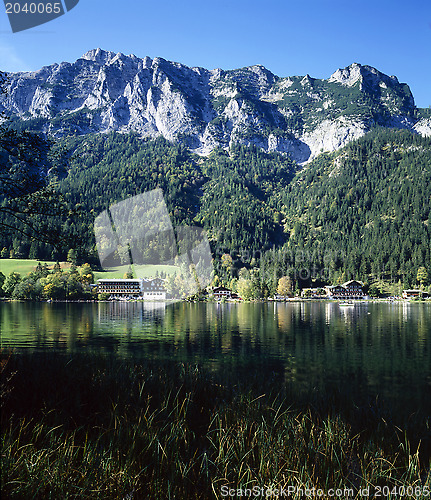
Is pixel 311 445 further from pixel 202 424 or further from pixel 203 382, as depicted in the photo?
pixel 203 382

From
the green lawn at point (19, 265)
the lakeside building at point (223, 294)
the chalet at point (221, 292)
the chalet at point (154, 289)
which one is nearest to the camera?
the green lawn at point (19, 265)

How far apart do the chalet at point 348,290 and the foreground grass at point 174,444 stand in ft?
541

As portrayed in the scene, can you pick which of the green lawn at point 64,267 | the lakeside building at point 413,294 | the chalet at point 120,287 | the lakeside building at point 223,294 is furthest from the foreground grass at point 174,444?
the lakeside building at point 413,294

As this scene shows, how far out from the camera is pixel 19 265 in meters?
156

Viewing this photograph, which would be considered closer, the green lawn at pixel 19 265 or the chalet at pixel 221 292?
the green lawn at pixel 19 265

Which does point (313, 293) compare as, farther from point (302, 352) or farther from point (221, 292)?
point (302, 352)

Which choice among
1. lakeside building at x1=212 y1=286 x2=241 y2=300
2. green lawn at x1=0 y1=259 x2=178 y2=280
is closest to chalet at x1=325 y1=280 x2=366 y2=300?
lakeside building at x1=212 y1=286 x2=241 y2=300

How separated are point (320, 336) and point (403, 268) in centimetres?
15604

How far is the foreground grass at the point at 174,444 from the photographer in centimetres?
592

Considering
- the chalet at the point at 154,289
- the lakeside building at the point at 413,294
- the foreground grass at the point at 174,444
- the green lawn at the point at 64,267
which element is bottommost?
the lakeside building at the point at 413,294

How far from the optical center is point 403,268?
574 ft

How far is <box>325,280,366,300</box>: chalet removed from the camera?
6629 inches

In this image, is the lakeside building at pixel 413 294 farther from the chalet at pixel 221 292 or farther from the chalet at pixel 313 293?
the chalet at pixel 221 292

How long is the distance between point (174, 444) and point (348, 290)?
17570cm
